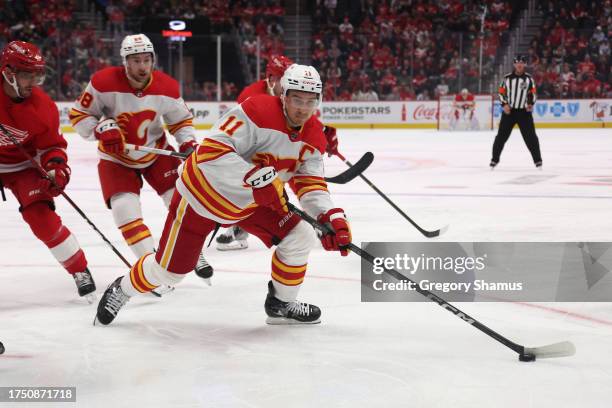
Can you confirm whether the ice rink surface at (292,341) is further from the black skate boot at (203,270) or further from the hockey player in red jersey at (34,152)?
the hockey player in red jersey at (34,152)

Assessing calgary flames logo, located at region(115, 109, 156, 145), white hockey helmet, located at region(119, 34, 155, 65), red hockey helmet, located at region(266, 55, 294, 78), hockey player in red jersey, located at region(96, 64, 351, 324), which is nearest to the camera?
hockey player in red jersey, located at region(96, 64, 351, 324)

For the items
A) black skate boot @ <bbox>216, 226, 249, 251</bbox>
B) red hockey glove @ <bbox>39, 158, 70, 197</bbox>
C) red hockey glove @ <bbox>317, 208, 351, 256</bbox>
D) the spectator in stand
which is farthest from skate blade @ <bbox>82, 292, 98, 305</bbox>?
the spectator in stand

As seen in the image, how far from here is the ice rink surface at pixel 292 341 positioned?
224 centimetres

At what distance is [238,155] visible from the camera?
2701 mm

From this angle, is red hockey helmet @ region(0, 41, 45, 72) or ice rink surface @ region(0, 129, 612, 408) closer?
ice rink surface @ region(0, 129, 612, 408)

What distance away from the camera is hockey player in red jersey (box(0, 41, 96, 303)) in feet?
10.8

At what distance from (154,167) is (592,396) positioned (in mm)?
2221

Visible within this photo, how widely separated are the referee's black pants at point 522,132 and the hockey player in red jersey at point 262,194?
597cm

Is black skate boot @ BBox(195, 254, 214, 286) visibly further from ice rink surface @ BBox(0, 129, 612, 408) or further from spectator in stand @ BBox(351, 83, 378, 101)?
spectator in stand @ BBox(351, 83, 378, 101)

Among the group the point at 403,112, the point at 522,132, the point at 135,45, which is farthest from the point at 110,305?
the point at 403,112

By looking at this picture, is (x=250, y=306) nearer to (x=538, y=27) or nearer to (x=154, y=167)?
(x=154, y=167)

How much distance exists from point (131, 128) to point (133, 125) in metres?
0.02

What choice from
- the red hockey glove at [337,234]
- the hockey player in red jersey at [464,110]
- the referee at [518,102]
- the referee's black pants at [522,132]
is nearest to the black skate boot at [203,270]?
the red hockey glove at [337,234]

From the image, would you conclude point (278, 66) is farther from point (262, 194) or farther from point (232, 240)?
point (262, 194)
